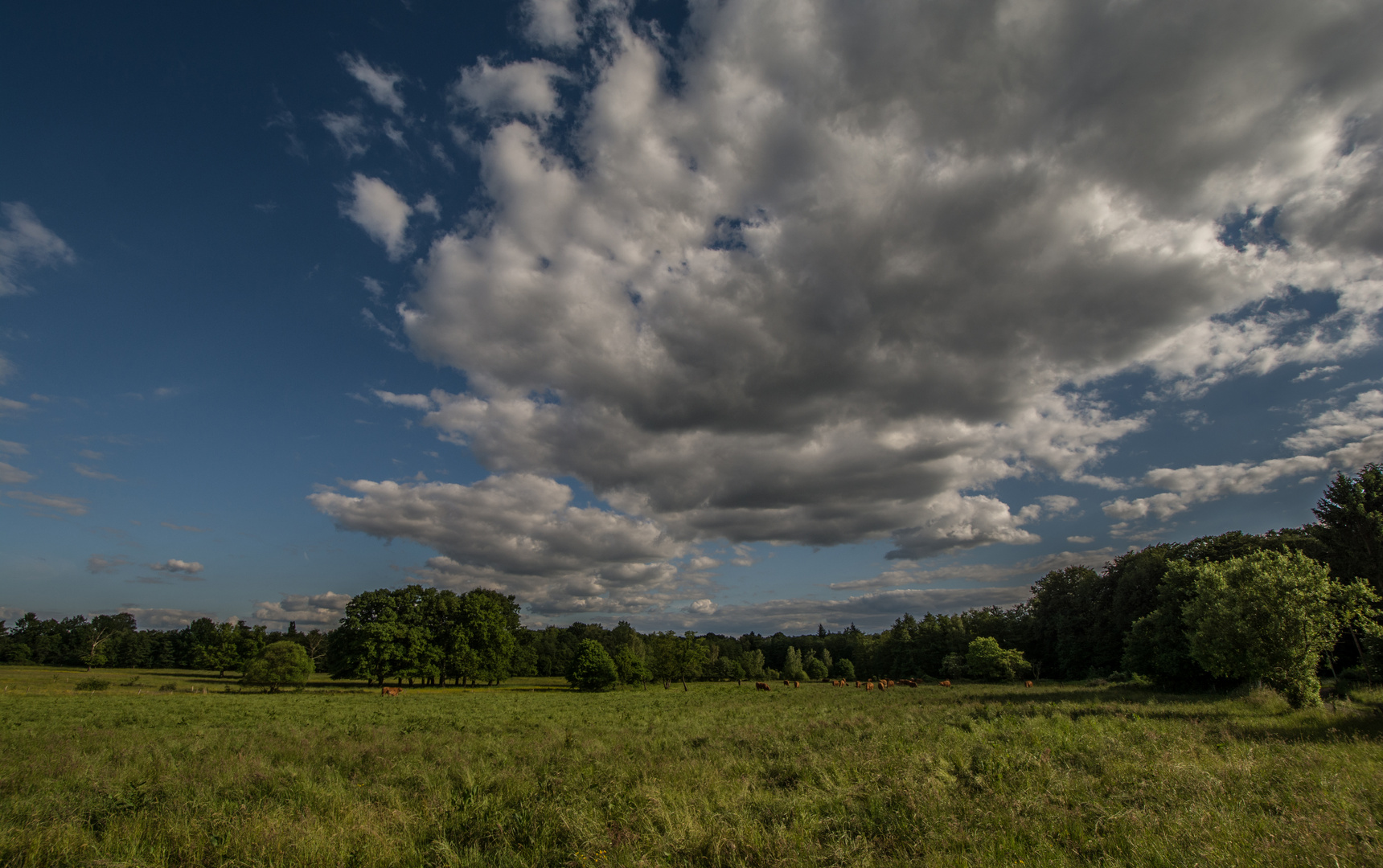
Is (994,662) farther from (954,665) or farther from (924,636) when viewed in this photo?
(924,636)

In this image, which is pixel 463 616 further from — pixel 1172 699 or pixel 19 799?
pixel 1172 699

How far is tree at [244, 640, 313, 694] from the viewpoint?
5438cm

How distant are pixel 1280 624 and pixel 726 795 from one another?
85.8 feet

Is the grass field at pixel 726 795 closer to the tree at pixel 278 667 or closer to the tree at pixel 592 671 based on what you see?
the tree at pixel 278 667

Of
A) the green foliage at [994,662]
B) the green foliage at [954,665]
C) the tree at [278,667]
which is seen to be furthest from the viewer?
→ the green foliage at [954,665]

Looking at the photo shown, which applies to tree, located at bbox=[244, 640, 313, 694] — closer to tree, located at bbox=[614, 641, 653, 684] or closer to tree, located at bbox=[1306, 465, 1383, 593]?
tree, located at bbox=[614, 641, 653, 684]

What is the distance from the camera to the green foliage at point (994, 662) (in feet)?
231

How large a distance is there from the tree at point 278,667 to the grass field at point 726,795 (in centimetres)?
4013

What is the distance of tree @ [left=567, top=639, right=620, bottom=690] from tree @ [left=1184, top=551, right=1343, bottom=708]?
192ft

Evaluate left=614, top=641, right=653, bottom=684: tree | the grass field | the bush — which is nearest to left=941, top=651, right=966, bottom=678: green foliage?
the bush

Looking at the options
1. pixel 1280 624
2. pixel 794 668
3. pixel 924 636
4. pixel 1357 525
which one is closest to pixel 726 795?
pixel 1280 624

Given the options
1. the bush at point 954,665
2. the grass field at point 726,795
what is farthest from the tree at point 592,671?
the bush at point 954,665

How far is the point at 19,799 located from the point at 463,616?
6793 centimetres

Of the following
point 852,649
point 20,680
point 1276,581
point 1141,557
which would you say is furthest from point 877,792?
point 852,649
